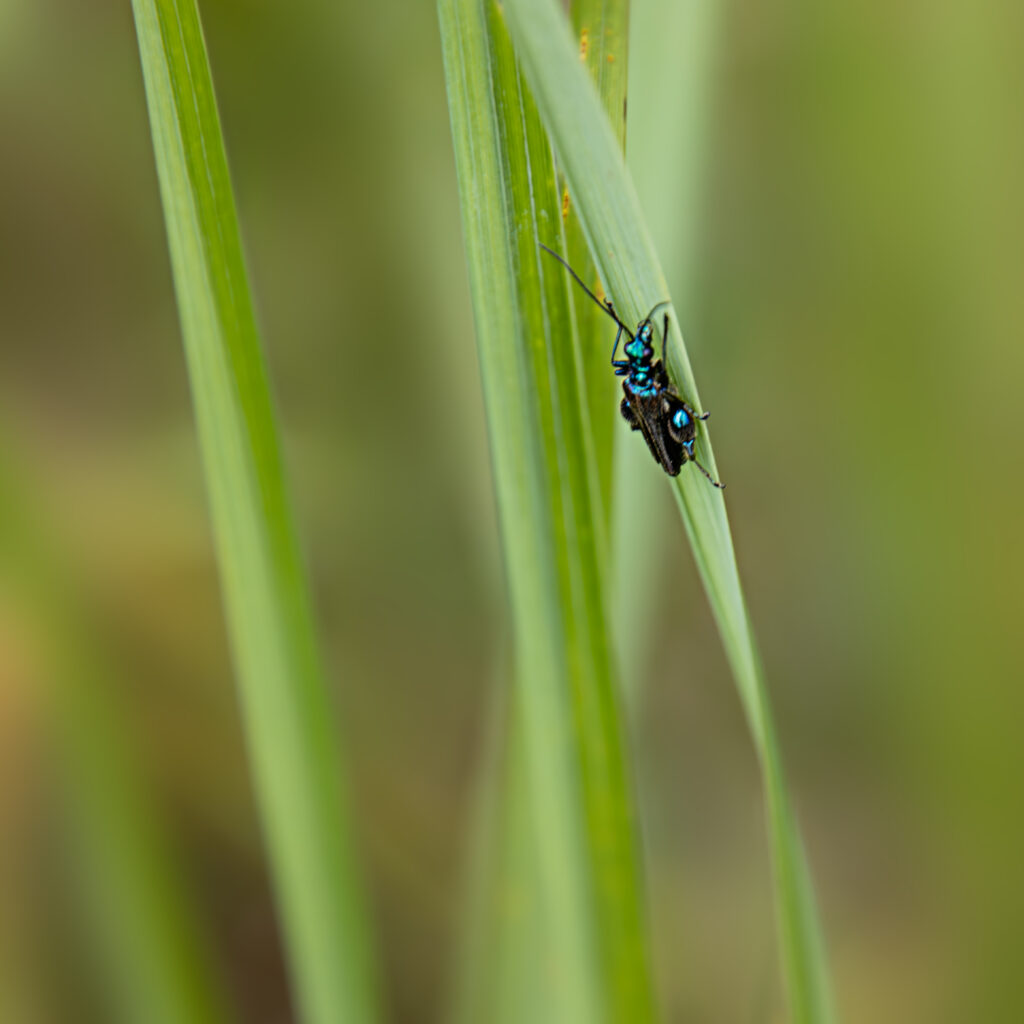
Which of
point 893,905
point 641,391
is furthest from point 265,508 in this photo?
point 893,905

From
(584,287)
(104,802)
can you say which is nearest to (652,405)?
(584,287)

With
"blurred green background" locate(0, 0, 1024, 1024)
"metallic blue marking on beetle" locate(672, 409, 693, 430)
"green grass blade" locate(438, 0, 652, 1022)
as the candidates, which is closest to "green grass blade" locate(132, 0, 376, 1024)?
"green grass blade" locate(438, 0, 652, 1022)

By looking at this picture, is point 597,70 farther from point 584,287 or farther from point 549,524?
point 549,524

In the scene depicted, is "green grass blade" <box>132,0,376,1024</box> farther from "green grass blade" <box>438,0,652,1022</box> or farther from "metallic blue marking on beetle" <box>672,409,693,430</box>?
"metallic blue marking on beetle" <box>672,409,693,430</box>

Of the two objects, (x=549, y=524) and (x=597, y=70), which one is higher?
(x=597, y=70)

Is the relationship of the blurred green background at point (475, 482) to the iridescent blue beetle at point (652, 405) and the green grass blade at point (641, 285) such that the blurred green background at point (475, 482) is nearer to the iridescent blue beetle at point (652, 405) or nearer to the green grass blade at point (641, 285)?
the iridescent blue beetle at point (652, 405)
